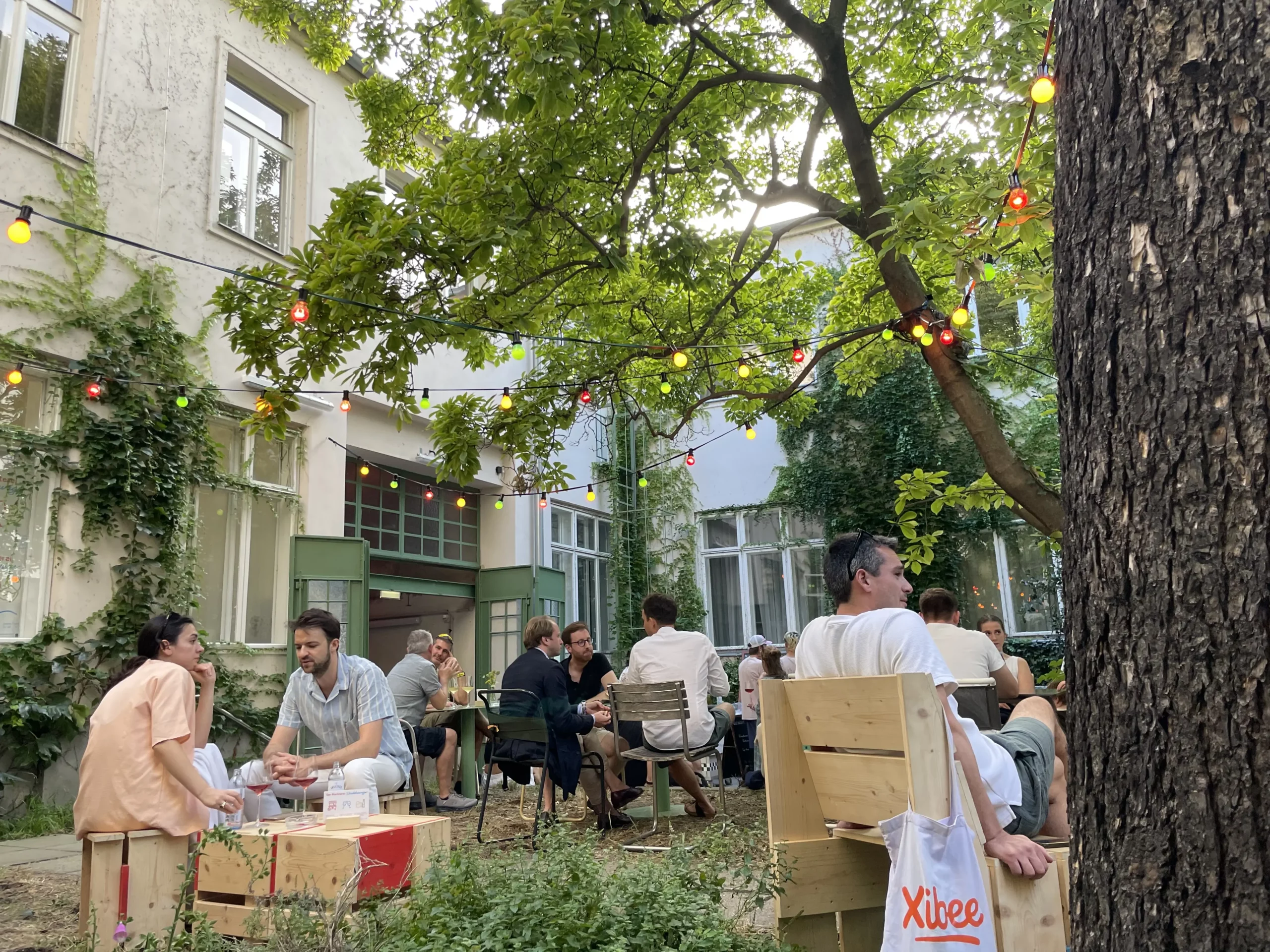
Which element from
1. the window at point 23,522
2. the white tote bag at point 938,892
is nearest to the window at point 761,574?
the window at point 23,522

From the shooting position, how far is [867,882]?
297 centimetres

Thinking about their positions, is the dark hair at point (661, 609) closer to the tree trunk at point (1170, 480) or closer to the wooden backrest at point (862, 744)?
the wooden backrest at point (862, 744)

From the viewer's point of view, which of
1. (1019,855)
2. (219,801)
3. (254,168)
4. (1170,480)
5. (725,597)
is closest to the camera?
(1170,480)

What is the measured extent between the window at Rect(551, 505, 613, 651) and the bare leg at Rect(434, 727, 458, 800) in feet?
18.9

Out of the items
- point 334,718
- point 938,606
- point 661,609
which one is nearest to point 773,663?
point 661,609

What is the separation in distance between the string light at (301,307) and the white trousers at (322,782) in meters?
2.55

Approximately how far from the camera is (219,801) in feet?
10.8

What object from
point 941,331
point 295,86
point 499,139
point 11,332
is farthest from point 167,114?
point 941,331

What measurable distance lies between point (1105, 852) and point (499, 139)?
17.7ft

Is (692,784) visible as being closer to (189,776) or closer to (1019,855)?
(189,776)

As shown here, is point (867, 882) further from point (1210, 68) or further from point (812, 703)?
point (1210, 68)

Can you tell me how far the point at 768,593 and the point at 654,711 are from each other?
33.4ft

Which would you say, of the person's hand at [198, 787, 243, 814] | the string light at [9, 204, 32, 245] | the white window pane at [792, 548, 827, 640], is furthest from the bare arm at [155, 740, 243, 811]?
the white window pane at [792, 548, 827, 640]

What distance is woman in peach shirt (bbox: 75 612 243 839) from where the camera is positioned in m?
3.27
